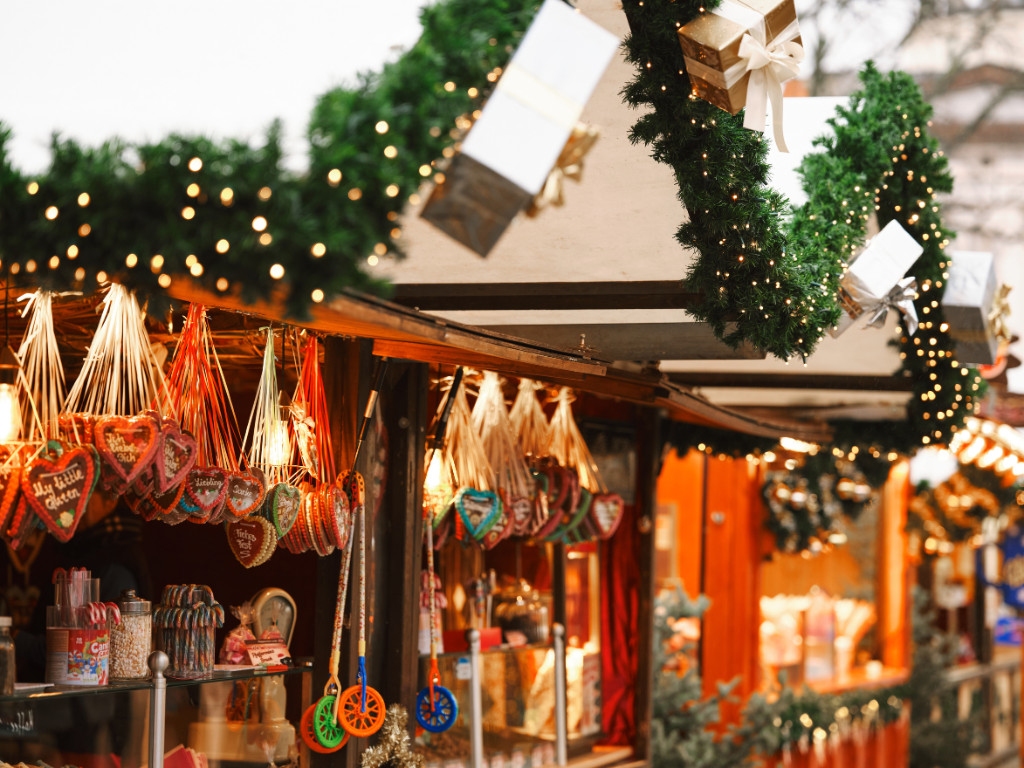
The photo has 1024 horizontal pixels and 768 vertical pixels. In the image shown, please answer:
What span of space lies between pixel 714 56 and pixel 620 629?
3.42 m

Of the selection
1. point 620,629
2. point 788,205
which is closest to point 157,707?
point 788,205

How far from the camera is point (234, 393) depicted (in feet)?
11.4

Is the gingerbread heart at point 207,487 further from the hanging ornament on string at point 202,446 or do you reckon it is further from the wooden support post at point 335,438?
the wooden support post at point 335,438

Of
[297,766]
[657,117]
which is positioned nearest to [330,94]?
[657,117]

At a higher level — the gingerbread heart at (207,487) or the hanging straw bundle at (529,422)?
the hanging straw bundle at (529,422)

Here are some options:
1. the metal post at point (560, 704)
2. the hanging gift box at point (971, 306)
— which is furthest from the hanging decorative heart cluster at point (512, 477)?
the hanging gift box at point (971, 306)

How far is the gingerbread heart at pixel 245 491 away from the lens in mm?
2697

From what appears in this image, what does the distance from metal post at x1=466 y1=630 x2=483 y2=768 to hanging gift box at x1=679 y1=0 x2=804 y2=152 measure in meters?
2.10

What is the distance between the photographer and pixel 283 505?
9.34 ft

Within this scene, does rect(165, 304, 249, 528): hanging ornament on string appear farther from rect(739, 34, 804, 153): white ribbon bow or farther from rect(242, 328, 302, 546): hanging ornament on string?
rect(739, 34, 804, 153): white ribbon bow

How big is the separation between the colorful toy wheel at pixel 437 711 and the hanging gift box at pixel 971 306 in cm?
242

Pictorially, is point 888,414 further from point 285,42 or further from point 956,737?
point 956,737

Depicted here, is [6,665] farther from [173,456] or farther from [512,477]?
[512,477]

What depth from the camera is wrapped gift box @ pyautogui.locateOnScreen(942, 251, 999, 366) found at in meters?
4.13
